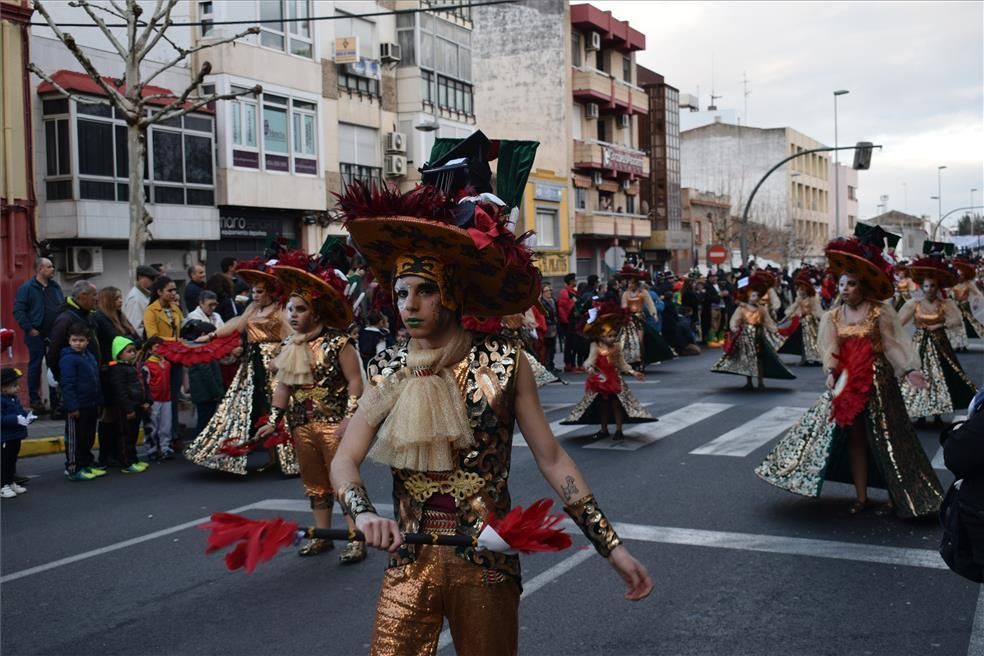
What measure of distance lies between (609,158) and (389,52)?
18.6m

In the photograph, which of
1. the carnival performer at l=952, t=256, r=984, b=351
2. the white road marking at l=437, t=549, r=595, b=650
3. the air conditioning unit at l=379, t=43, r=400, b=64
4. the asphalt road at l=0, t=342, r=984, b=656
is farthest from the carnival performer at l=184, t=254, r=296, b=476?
the air conditioning unit at l=379, t=43, r=400, b=64

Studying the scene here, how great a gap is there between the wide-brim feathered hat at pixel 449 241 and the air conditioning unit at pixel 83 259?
19.8m

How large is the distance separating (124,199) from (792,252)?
5174cm

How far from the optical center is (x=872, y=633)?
545 centimetres

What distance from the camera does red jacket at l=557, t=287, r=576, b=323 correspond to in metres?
21.3

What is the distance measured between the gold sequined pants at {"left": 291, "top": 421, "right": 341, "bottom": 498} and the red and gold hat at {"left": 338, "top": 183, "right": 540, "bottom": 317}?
3.30 meters

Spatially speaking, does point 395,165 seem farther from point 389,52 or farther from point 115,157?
point 115,157

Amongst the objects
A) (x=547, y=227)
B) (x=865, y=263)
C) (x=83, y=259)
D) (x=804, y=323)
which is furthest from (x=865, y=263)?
(x=547, y=227)

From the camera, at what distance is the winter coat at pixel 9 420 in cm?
936

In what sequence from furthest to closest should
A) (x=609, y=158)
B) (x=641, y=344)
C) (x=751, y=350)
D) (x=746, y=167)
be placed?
(x=746, y=167) → (x=609, y=158) → (x=641, y=344) → (x=751, y=350)

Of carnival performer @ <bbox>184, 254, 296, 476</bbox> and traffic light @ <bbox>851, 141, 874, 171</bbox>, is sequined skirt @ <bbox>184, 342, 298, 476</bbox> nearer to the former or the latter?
carnival performer @ <bbox>184, 254, 296, 476</bbox>

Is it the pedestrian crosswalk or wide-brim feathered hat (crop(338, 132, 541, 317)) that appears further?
the pedestrian crosswalk

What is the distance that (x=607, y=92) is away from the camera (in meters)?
48.8

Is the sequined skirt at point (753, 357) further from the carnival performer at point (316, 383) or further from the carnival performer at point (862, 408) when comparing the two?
the carnival performer at point (316, 383)
